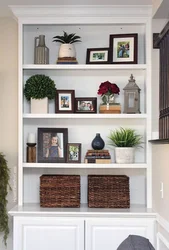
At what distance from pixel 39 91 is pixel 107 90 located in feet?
1.88

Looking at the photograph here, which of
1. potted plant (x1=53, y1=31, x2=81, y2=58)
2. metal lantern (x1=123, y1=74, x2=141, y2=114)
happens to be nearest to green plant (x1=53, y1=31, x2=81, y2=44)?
potted plant (x1=53, y1=31, x2=81, y2=58)

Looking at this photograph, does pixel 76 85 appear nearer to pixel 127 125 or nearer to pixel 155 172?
pixel 127 125

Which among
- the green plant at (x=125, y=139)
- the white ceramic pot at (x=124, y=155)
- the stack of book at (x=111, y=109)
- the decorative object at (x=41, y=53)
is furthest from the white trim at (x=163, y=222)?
the decorative object at (x=41, y=53)

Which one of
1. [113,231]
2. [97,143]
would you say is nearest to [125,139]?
[97,143]

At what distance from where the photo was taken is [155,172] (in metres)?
3.19

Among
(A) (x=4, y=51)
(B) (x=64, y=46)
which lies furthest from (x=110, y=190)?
(A) (x=4, y=51)

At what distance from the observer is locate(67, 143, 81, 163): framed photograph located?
133 inches

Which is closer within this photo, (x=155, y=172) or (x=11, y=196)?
(x=155, y=172)

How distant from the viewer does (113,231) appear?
3.11 metres

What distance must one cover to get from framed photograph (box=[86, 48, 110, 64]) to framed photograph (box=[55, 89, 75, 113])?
1.04 ft

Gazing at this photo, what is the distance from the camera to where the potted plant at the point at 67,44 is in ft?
11.1

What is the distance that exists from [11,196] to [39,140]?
0.57m

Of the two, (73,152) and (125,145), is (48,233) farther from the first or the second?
(125,145)

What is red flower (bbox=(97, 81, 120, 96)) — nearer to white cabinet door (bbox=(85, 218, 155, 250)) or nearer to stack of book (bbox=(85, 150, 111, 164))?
stack of book (bbox=(85, 150, 111, 164))
